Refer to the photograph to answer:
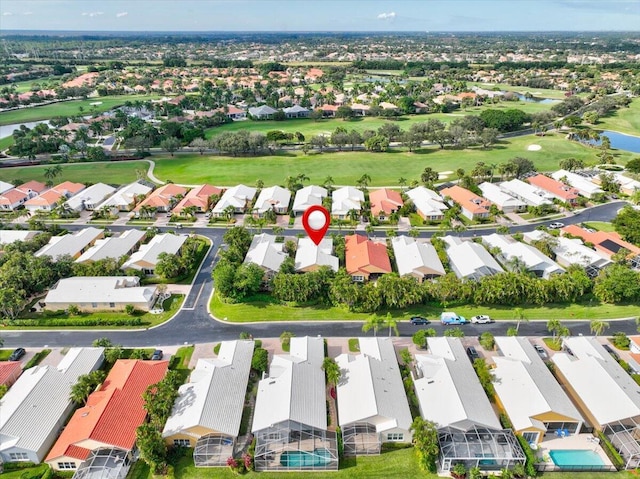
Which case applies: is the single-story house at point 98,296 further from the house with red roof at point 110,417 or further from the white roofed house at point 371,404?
the white roofed house at point 371,404

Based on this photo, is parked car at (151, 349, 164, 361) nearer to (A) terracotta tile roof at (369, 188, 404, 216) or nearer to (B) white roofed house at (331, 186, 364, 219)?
(B) white roofed house at (331, 186, 364, 219)

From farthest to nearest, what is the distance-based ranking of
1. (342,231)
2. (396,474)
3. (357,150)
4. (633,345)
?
1. (357,150)
2. (342,231)
3. (633,345)
4. (396,474)

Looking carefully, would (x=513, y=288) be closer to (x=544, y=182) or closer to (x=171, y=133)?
(x=544, y=182)

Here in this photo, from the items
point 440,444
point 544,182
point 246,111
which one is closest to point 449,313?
point 440,444

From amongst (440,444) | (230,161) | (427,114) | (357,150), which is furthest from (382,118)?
(440,444)

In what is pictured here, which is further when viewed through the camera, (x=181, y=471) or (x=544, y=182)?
(x=544, y=182)

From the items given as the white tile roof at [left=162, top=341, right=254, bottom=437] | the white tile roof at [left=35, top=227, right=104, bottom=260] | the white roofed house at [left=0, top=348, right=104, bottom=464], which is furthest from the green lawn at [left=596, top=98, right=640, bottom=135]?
the white roofed house at [left=0, top=348, right=104, bottom=464]

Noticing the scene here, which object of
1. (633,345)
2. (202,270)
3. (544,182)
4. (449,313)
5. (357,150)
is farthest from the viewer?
(357,150)
